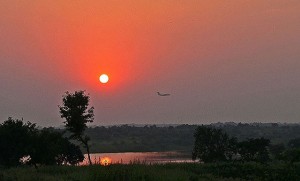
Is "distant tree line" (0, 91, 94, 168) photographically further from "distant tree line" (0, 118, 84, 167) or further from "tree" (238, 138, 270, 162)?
"tree" (238, 138, 270, 162)

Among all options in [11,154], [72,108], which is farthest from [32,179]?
[11,154]

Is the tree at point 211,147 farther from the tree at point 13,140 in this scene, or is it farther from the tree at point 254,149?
the tree at point 13,140

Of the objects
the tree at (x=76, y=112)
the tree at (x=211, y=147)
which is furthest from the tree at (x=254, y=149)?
the tree at (x=76, y=112)

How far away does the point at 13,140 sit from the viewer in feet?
201

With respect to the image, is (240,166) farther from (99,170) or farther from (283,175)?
(99,170)

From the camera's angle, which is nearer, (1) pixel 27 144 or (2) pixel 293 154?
(2) pixel 293 154

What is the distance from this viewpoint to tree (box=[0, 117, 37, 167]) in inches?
2377

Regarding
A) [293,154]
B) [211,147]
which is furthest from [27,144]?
[211,147]

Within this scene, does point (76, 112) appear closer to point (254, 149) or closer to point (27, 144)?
point (27, 144)

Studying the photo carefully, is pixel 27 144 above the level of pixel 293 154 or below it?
above

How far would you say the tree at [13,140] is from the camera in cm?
6038

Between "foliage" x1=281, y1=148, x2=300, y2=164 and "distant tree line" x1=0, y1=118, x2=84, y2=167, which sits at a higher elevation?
"distant tree line" x1=0, y1=118, x2=84, y2=167

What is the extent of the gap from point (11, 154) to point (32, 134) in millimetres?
6790

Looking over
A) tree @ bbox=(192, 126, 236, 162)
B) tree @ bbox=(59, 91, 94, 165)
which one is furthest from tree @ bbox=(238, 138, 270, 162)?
tree @ bbox=(59, 91, 94, 165)
